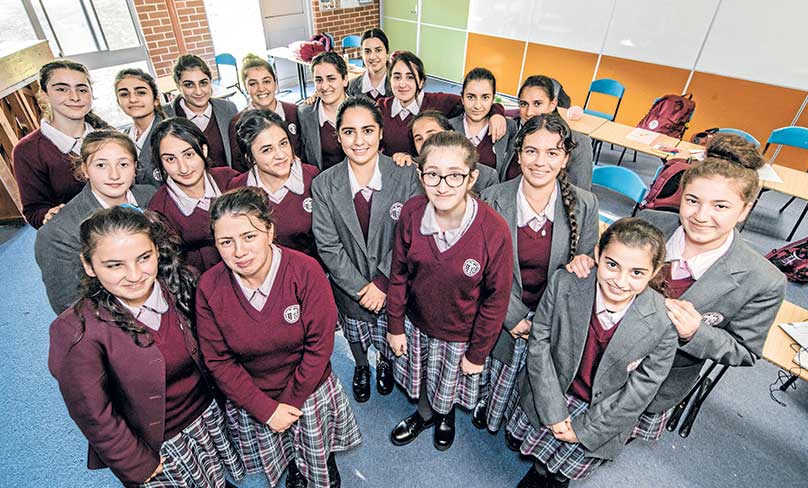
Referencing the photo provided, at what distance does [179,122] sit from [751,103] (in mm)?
6102

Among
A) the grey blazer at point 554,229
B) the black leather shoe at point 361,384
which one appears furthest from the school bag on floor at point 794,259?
the black leather shoe at point 361,384

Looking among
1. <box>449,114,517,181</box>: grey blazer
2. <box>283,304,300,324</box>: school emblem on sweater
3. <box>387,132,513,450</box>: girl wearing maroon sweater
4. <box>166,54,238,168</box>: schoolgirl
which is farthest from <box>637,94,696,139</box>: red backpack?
<box>283,304,300,324</box>: school emblem on sweater

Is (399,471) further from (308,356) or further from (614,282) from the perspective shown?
(614,282)

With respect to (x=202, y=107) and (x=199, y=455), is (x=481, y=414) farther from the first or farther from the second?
(x=202, y=107)

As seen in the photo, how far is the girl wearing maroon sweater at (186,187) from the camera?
2.02 m

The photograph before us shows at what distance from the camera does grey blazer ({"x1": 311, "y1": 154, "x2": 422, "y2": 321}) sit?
210 cm

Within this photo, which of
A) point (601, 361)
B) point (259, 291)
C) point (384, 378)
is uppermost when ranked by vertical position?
point (259, 291)

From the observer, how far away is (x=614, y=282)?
5.14 ft

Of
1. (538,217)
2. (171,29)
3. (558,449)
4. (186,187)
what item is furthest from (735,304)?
(171,29)

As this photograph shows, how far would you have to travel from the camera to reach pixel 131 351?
143 centimetres

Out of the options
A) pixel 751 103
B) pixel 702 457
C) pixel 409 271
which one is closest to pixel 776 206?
pixel 751 103

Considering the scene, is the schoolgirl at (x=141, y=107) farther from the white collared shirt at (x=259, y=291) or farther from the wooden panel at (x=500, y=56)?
the wooden panel at (x=500, y=56)

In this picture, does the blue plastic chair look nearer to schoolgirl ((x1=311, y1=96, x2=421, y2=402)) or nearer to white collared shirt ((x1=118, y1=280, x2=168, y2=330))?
schoolgirl ((x1=311, y1=96, x2=421, y2=402))

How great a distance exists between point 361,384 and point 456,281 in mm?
1206
